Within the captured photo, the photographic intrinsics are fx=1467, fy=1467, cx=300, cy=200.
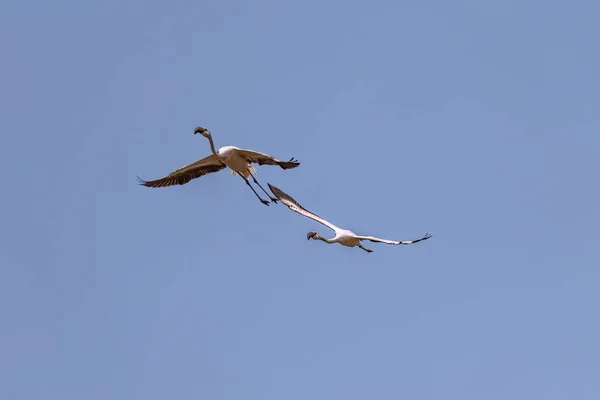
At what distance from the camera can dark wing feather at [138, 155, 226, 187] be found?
171ft

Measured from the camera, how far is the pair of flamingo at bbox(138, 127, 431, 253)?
165 feet

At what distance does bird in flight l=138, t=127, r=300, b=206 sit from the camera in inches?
1984

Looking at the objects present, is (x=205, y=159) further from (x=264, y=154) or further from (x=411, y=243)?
(x=411, y=243)

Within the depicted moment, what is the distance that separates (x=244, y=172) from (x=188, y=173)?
239 cm

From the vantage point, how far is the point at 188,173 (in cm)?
5256

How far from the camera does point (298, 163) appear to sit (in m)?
50.0

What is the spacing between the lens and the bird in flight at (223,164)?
50.4m

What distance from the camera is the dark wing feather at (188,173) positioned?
52.0 meters

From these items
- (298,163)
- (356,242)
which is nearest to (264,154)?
(298,163)

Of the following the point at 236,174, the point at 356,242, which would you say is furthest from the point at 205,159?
the point at 356,242

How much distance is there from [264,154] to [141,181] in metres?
4.92

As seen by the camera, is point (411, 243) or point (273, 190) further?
point (273, 190)

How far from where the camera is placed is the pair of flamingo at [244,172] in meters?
50.4

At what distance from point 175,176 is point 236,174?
7.60ft
